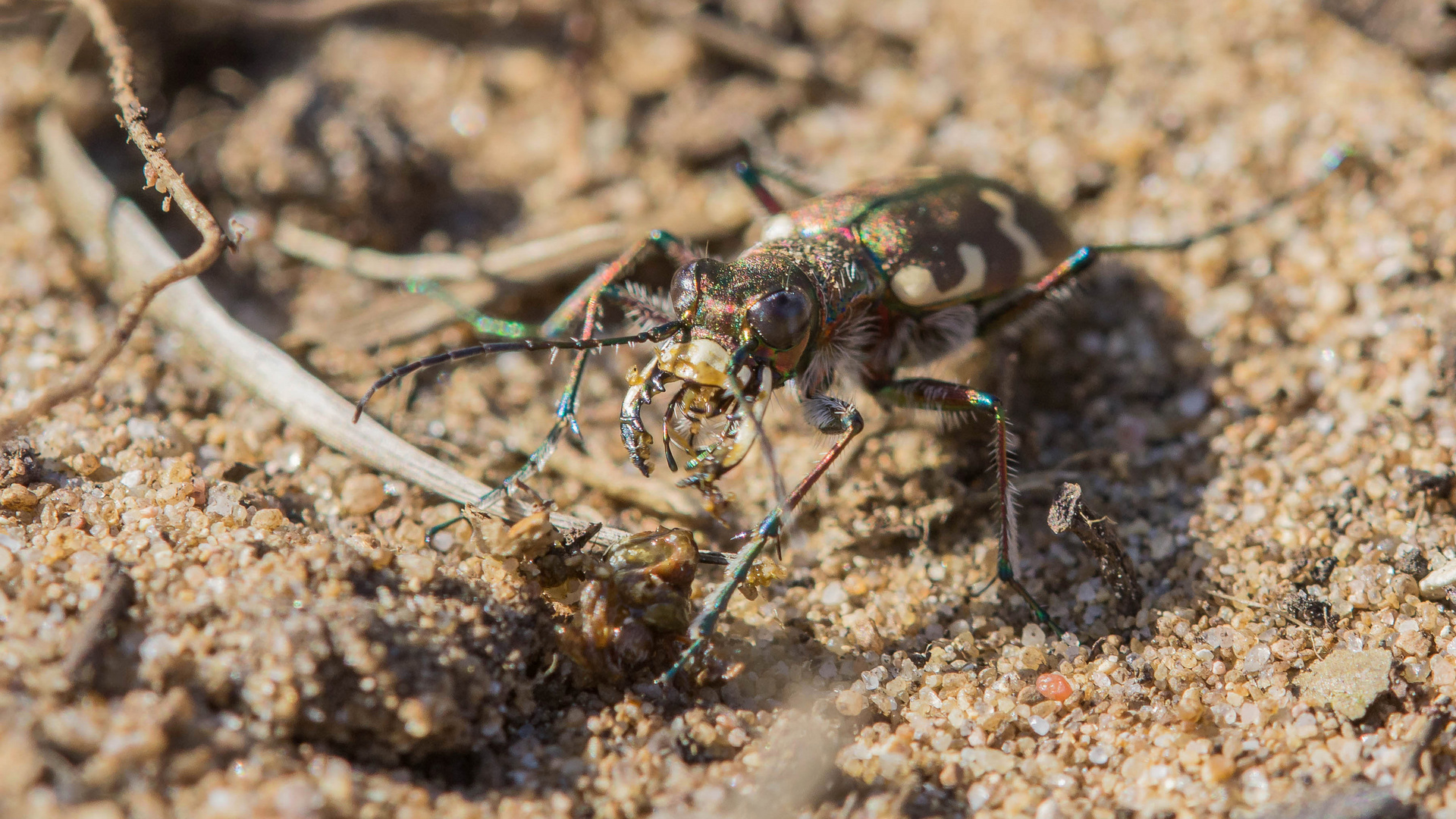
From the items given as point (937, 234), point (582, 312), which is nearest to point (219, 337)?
point (582, 312)

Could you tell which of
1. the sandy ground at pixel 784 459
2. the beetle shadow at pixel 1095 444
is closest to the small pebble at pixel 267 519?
the sandy ground at pixel 784 459

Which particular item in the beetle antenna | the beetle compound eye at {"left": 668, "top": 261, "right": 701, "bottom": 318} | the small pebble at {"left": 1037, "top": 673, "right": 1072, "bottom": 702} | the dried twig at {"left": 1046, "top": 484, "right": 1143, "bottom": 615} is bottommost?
the small pebble at {"left": 1037, "top": 673, "right": 1072, "bottom": 702}

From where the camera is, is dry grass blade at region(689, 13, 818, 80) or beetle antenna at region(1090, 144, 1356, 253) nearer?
beetle antenna at region(1090, 144, 1356, 253)

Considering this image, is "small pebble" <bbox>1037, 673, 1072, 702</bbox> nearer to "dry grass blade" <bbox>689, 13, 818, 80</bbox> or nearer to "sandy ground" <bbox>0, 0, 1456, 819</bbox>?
"sandy ground" <bbox>0, 0, 1456, 819</bbox>

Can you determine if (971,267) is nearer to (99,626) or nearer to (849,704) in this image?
(849,704)

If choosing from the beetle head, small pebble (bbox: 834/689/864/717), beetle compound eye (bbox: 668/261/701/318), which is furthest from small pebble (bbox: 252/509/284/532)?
small pebble (bbox: 834/689/864/717)
